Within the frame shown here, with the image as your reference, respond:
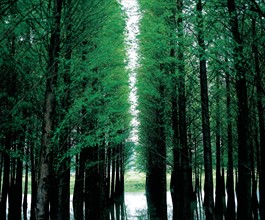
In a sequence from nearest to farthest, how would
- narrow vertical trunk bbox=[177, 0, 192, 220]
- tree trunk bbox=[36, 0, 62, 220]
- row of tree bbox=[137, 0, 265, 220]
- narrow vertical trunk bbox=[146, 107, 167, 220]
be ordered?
tree trunk bbox=[36, 0, 62, 220] < row of tree bbox=[137, 0, 265, 220] < narrow vertical trunk bbox=[177, 0, 192, 220] < narrow vertical trunk bbox=[146, 107, 167, 220]

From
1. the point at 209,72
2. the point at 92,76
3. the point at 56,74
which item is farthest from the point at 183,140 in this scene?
the point at 56,74

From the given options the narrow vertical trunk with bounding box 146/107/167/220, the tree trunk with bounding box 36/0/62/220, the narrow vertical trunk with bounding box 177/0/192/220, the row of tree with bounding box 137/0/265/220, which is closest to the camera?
the tree trunk with bounding box 36/0/62/220

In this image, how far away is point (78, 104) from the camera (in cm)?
764

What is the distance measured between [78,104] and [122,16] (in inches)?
183

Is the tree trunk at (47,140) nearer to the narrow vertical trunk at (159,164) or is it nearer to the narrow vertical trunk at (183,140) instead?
the narrow vertical trunk at (183,140)

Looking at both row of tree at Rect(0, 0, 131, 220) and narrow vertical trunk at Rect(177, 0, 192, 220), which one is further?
narrow vertical trunk at Rect(177, 0, 192, 220)

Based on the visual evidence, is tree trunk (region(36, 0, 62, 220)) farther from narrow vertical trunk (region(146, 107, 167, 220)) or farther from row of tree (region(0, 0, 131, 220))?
narrow vertical trunk (region(146, 107, 167, 220))

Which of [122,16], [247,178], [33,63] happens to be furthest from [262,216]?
[33,63]

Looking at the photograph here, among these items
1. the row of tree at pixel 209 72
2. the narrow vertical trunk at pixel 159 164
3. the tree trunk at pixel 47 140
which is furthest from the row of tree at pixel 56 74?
the narrow vertical trunk at pixel 159 164

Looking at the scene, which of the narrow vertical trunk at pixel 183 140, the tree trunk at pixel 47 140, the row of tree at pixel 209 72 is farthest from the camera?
the narrow vertical trunk at pixel 183 140

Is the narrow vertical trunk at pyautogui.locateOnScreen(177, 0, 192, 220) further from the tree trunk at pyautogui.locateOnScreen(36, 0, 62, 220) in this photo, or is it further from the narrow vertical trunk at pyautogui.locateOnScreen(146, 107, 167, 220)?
the tree trunk at pyautogui.locateOnScreen(36, 0, 62, 220)

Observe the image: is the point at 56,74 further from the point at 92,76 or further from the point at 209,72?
the point at 209,72

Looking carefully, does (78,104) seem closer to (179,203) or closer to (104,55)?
(104,55)

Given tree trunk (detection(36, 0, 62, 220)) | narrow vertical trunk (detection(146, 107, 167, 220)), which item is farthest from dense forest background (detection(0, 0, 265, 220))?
narrow vertical trunk (detection(146, 107, 167, 220))
